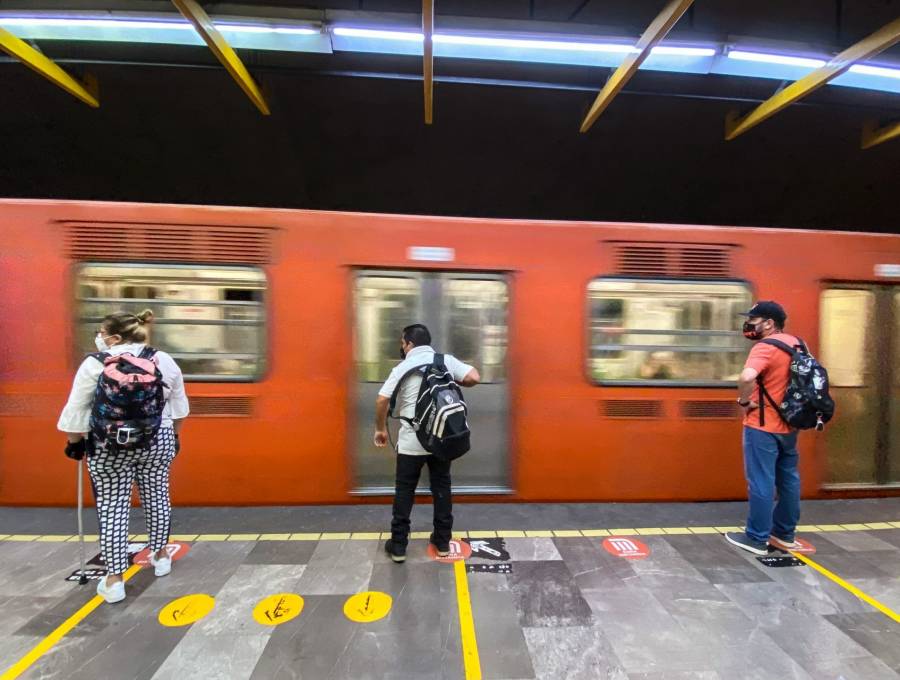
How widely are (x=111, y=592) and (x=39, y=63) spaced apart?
7.48 metres

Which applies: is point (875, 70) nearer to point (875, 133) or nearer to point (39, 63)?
point (875, 133)

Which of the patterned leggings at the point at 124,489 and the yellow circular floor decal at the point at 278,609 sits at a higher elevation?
the patterned leggings at the point at 124,489

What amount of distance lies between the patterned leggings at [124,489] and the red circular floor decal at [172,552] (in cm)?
27

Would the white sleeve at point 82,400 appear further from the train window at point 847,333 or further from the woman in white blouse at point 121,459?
the train window at point 847,333

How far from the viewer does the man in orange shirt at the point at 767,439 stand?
3162 mm

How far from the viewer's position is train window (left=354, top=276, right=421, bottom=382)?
12.7 feet

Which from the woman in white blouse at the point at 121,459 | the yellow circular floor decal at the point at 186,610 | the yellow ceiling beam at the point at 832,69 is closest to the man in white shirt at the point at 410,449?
the yellow circular floor decal at the point at 186,610

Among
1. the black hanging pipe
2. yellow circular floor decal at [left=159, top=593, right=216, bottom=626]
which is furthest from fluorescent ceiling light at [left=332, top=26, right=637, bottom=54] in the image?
yellow circular floor decal at [left=159, top=593, right=216, bottom=626]

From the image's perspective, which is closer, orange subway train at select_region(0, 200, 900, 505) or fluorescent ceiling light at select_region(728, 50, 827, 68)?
orange subway train at select_region(0, 200, 900, 505)

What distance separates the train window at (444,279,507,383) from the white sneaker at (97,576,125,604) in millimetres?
2785

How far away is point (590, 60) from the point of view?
587 centimetres

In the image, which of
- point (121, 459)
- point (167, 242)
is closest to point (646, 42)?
point (167, 242)

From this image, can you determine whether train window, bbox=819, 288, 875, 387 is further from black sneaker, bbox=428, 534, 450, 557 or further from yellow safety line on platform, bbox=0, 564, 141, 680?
yellow safety line on platform, bbox=0, 564, 141, 680

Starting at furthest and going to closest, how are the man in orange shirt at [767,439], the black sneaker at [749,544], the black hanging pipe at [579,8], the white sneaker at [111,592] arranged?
the black hanging pipe at [579,8] → the black sneaker at [749,544] → the man in orange shirt at [767,439] → the white sneaker at [111,592]
